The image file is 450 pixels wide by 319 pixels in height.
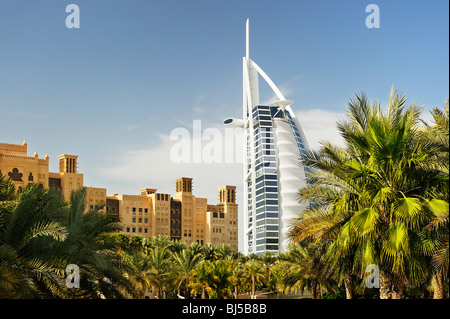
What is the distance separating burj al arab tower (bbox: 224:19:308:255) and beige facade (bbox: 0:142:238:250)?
29.5 m

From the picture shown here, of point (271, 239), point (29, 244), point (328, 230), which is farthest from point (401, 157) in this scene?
point (271, 239)

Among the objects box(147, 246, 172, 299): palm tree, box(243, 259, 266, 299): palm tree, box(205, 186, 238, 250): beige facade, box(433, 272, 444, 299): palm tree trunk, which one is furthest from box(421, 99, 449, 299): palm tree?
box(205, 186, 238, 250): beige facade

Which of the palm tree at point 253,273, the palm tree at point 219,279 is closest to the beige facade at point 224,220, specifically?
the palm tree at point 253,273

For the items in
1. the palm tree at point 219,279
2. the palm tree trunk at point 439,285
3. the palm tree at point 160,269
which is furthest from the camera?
the palm tree at point 160,269

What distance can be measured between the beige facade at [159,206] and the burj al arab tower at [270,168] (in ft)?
96.8

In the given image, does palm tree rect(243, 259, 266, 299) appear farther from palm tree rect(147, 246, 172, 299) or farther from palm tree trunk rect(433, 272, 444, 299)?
palm tree trunk rect(433, 272, 444, 299)

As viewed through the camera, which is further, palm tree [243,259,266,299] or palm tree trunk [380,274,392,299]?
palm tree [243,259,266,299]

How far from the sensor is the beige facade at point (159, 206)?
125375 mm

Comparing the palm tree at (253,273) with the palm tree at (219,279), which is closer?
the palm tree at (219,279)

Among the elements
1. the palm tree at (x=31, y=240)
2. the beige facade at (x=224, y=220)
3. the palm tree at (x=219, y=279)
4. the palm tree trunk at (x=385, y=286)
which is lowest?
the palm tree at (x=219, y=279)

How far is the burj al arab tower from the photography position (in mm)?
123750

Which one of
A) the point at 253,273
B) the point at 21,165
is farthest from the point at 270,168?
the point at 253,273

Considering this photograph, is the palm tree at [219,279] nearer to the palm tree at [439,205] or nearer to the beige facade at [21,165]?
the palm tree at [439,205]
